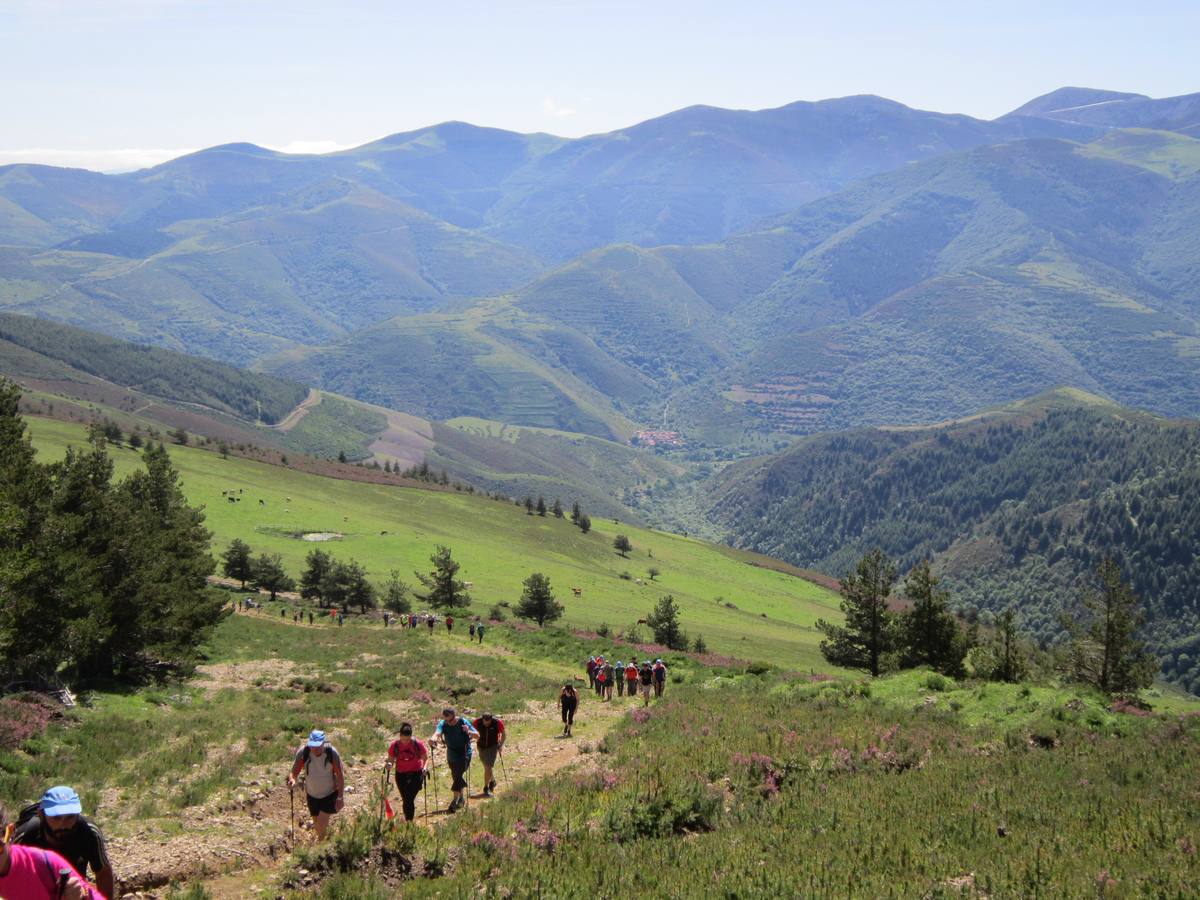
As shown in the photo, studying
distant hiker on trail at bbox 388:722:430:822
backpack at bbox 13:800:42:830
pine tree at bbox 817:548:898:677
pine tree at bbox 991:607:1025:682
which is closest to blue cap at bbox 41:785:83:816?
backpack at bbox 13:800:42:830

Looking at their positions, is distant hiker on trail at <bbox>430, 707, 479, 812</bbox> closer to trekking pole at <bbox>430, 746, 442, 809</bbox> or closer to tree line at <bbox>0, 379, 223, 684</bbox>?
trekking pole at <bbox>430, 746, 442, 809</bbox>

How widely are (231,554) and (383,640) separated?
35.5m

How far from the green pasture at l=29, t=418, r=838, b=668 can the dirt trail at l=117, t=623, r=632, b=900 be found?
156ft

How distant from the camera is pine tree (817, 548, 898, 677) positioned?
47.9 m

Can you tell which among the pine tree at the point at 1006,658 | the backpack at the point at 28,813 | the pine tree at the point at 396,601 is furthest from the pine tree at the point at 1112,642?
the pine tree at the point at 396,601

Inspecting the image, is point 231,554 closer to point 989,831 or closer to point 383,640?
point 383,640

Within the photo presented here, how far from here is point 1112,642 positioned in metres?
46.2

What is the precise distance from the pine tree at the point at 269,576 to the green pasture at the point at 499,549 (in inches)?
266

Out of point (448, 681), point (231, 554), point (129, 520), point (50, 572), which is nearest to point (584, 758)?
point (448, 681)

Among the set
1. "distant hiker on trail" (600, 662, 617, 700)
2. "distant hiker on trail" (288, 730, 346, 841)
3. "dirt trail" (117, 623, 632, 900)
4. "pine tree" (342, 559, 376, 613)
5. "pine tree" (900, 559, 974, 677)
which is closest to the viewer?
"dirt trail" (117, 623, 632, 900)

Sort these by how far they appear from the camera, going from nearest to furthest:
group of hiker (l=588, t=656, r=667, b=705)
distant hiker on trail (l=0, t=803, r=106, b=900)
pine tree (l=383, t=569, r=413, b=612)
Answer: distant hiker on trail (l=0, t=803, r=106, b=900), group of hiker (l=588, t=656, r=667, b=705), pine tree (l=383, t=569, r=413, b=612)

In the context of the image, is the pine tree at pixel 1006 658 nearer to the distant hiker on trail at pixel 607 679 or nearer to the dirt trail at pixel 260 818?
the distant hiker on trail at pixel 607 679

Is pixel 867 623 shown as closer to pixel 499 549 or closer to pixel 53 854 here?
pixel 53 854

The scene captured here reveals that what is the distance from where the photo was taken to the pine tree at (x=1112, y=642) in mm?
45875
